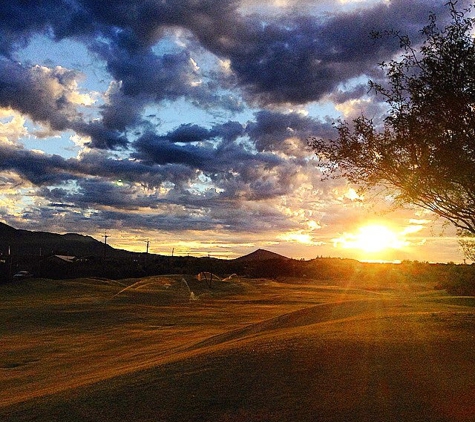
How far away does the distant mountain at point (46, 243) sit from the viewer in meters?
138

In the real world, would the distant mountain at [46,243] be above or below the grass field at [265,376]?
above

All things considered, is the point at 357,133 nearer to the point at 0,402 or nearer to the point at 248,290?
the point at 0,402

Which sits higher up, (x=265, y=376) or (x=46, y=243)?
(x=46, y=243)

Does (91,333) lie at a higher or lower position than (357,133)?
lower

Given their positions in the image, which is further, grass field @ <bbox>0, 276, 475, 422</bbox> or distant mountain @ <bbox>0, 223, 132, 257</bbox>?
distant mountain @ <bbox>0, 223, 132, 257</bbox>

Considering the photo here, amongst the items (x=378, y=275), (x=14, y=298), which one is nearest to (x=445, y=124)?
(x=14, y=298)

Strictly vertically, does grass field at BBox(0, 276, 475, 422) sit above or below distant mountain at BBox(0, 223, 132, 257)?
below

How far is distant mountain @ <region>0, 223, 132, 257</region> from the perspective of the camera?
13775 cm

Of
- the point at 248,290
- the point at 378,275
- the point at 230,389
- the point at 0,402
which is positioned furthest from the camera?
the point at 378,275

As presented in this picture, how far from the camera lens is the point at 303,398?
7.69m

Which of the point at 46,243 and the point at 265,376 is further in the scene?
the point at 46,243

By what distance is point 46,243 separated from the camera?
150 metres

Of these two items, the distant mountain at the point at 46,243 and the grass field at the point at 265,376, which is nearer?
the grass field at the point at 265,376

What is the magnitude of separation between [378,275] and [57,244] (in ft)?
315
